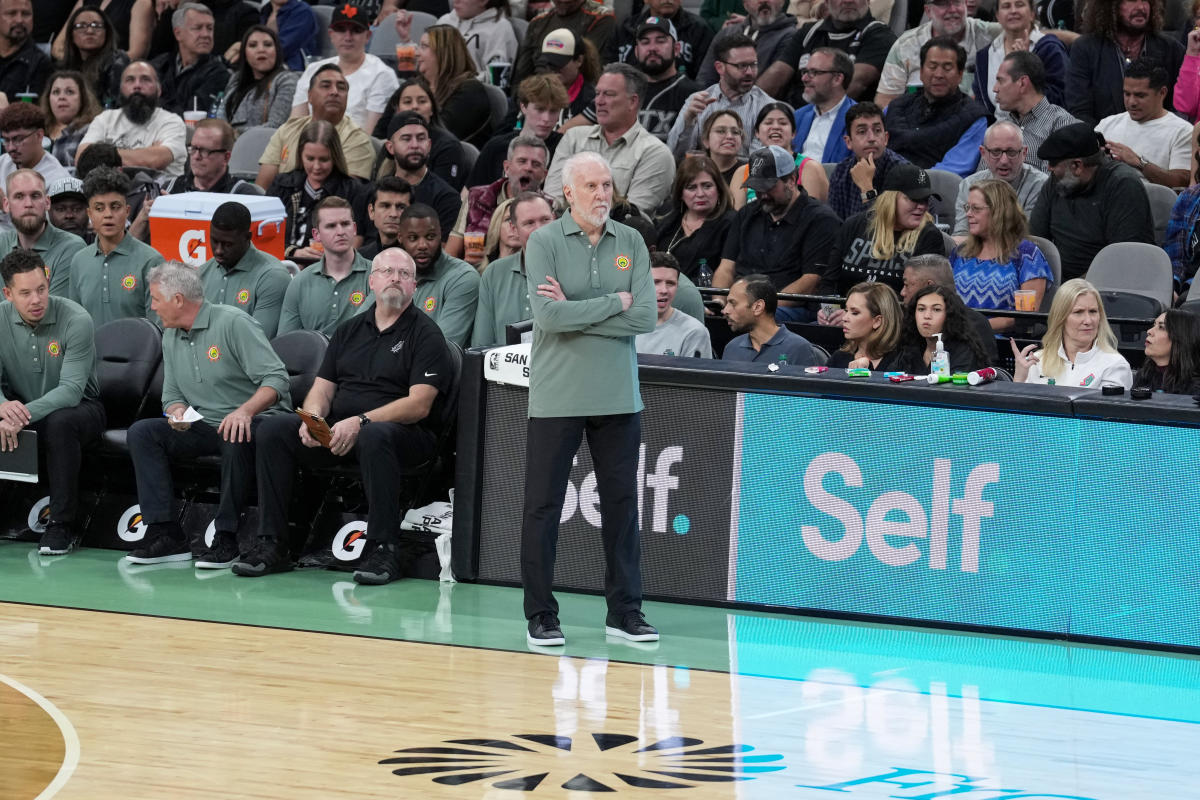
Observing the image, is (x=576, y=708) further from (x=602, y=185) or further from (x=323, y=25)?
(x=323, y=25)

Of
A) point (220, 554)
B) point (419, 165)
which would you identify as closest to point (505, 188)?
point (419, 165)

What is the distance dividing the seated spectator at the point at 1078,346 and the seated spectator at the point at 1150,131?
2801 millimetres

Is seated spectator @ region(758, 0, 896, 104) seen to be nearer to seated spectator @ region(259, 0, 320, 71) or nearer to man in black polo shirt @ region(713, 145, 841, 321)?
man in black polo shirt @ region(713, 145, 841, 321)

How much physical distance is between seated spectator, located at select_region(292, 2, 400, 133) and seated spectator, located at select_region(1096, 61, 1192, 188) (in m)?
5.43

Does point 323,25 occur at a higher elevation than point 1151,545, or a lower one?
higher

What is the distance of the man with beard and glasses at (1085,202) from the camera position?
32.6 ft

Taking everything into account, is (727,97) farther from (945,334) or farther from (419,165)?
(945,334)

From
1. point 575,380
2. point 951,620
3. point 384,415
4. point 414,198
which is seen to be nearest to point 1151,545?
point 951,620

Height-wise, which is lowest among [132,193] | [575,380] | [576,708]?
[576,708]

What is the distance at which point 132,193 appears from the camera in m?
12.4

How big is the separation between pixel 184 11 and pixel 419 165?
421 centimetres

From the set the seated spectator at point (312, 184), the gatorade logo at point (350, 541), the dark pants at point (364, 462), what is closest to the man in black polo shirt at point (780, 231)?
the seated spectator at point (312, 184)

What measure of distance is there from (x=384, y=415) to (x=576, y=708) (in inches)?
100

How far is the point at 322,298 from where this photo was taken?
32.3 feet
